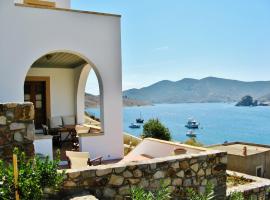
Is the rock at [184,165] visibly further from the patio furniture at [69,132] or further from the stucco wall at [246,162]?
the stucco wall at [246,162]

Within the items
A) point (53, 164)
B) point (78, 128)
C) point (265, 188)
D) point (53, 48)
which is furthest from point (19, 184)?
point (78, 128)

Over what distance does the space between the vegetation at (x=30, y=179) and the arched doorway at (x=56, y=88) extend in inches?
313

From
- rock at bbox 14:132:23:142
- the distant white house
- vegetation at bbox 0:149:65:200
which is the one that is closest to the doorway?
the distant white house

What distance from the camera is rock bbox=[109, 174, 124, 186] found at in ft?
17.6

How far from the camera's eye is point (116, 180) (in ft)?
17.8

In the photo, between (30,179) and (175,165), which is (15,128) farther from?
(175,165)

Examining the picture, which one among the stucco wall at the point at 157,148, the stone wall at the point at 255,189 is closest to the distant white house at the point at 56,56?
the stucco wall at the point at 157,148

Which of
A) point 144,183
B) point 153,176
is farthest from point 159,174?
point 144,183

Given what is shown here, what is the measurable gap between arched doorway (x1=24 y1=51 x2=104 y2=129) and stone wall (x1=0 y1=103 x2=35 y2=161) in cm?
710

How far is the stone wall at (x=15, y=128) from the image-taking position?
4.65 metres

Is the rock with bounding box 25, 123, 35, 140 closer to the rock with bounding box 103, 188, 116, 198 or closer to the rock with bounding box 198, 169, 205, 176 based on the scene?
the rock with bounding box 103, 188, 116, 198

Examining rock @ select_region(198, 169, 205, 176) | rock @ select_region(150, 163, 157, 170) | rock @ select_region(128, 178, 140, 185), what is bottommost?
rock @ select_region(198, 169, 205, 176)

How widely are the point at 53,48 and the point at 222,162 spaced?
5518 mm

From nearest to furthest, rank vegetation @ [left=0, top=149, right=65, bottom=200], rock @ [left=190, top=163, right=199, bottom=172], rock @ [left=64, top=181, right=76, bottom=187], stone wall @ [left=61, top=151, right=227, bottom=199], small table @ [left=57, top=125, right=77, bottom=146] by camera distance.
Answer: vegetation @ [left=0, top=149, right=65, bottom=200] < rock @ [left=64, top=181, right=76, bottom=187] < stone wall @ [left=61, top=151, right=227, bottom=199] < rock @ [left=190, top=163, right=199, bottom=172] < small table @ [left=57, top=125, right=77, bottom=146]
